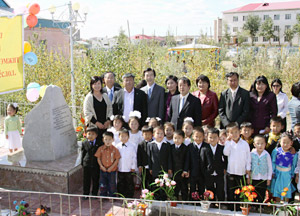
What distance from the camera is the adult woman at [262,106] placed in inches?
185

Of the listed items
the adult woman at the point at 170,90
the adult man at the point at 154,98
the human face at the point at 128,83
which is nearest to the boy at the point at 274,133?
the adult woman at the point at 170,90

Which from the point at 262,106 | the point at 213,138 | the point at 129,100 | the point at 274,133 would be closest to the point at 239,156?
the point at 213,138

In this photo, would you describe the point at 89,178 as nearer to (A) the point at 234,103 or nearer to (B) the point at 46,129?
(B) the point at 46,129

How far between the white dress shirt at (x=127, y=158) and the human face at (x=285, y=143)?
2051 millimetres

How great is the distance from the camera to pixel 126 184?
4543 mm

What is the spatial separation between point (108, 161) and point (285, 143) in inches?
96.6

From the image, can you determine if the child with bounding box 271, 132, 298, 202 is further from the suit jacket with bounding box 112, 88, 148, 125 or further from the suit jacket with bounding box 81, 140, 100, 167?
the suit jacket with bounding box 81, 140, 100, 167

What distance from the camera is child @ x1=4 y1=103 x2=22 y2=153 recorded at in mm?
6047

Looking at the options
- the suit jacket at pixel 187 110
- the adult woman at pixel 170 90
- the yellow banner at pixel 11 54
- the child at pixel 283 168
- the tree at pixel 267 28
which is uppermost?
the tree at pixel 267 28

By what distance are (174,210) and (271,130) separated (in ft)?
5.98

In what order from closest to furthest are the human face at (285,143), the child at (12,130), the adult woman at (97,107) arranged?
the human face at (285,143) → the adult woman at (97,107) → the child at (12,130)

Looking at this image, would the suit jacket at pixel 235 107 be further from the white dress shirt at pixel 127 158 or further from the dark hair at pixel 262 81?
the white dress shirt at pixel 127 158

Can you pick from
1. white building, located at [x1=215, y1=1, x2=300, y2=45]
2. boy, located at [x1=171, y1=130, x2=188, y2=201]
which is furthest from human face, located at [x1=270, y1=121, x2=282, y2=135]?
white building, located at [x1=215, y1=1, x2=300, y2=45]

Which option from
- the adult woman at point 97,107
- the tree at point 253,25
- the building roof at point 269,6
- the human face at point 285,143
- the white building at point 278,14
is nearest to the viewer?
the human face at point 285,143
